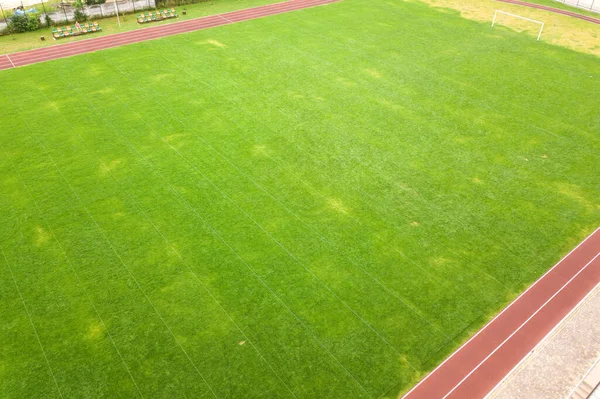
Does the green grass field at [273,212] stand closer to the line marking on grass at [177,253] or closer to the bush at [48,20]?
the line marking on grass at [177,253]

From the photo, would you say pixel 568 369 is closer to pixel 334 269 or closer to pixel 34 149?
pixel 334 269

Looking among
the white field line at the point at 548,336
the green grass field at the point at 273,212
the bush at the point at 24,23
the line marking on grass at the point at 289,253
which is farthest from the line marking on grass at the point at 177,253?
the bush at the point at 24,23

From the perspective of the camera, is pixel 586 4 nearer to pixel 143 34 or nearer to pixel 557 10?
pixel 557 10

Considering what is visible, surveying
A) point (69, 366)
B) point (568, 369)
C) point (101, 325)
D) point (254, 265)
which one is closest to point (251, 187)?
point (254, 265)

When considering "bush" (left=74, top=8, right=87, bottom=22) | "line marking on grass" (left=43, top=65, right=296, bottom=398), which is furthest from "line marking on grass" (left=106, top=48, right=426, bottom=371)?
"bush" (left=74, top=8, right=87, bottom=22)

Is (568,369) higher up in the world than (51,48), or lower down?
lower down

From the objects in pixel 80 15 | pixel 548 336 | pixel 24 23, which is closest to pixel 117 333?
pixel 548 336

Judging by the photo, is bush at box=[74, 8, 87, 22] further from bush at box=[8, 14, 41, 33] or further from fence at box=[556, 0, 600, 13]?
fence at box=[556, 0, 600, 13]
